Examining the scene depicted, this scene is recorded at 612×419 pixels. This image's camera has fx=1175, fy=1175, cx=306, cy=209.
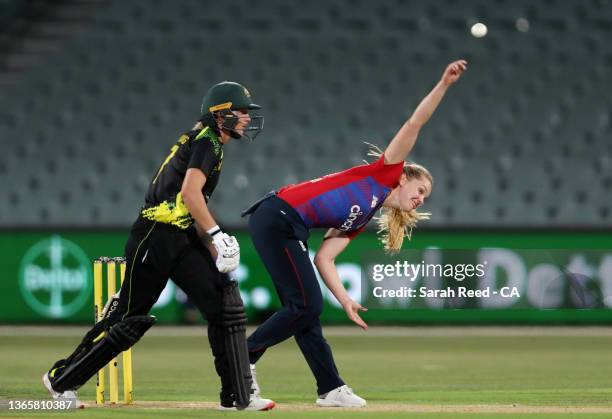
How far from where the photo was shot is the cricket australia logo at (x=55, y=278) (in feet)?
51.8

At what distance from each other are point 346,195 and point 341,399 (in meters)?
1.33

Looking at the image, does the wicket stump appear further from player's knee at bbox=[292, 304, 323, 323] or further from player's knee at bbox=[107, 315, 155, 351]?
player's knee at bbox=[292, 304, 323, 323]

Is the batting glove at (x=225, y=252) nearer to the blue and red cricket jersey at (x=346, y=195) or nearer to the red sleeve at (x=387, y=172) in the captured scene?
the blue and red cricket jersey at (x=346, y=195)

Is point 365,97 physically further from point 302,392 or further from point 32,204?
point 302,392

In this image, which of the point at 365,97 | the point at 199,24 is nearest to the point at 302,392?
the point at 365,97

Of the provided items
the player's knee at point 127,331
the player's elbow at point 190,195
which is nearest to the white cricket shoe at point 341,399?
the player's knee at point 127,331

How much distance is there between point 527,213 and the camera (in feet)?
58.9

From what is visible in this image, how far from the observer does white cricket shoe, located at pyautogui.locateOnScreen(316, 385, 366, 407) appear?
759 centimetres

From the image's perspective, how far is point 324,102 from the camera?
763 inches

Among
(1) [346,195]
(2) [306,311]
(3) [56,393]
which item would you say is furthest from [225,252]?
(3) [56,393]

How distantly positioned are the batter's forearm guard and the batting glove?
0.33 metres

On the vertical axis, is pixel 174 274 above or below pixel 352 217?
below

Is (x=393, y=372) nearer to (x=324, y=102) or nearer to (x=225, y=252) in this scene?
(x=225, y=252)

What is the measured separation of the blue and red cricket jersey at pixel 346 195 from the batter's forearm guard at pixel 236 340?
0.83 metres
